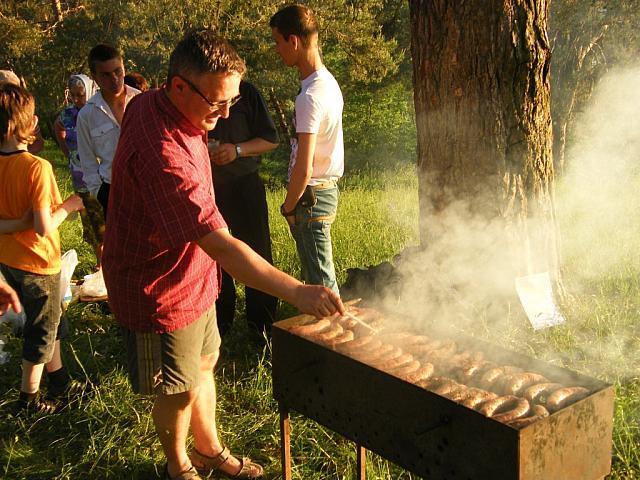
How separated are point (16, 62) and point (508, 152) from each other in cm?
2178

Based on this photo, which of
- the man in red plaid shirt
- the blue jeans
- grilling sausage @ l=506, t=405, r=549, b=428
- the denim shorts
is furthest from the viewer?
the blue jeans

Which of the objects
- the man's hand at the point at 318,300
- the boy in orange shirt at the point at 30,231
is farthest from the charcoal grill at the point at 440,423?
the boy in orange shirt at the point at 30,231

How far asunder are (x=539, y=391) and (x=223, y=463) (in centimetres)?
187

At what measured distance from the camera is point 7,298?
3.36 m

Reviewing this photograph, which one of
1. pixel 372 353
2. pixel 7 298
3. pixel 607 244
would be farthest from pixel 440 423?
pixel 607 244

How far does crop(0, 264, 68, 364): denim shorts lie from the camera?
12.8 ft

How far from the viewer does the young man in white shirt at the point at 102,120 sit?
5.01 metres

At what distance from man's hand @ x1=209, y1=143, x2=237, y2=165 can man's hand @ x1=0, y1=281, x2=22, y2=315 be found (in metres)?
1.66

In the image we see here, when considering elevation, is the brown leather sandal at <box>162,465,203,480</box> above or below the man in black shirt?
below

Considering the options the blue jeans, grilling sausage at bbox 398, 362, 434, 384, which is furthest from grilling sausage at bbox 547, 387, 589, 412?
the blue jeans

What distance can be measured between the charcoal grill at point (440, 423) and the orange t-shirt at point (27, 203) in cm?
171

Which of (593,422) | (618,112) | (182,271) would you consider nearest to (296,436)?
(182,271)

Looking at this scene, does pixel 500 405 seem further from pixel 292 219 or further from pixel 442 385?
pixel 292 219

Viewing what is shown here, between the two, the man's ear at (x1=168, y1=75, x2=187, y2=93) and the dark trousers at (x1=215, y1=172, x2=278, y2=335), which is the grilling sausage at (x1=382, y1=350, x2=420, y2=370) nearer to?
the man's ear at (x1=168, y1=75, x2=187, y2=93)
